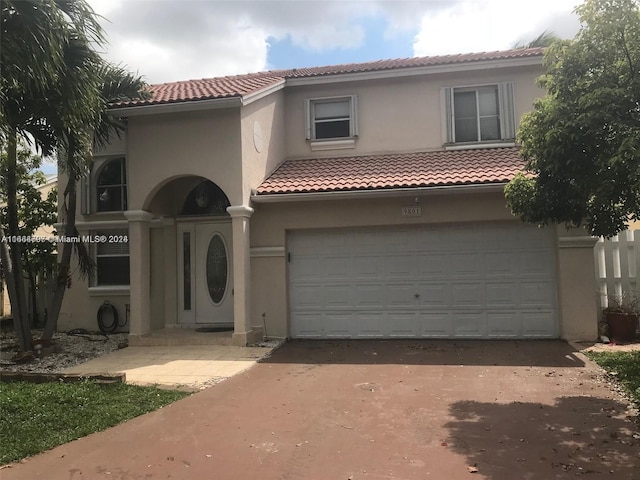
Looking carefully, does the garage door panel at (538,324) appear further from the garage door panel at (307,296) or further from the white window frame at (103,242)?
the white window frame at (103,242)

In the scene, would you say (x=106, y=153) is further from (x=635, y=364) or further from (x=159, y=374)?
(x=635, y=364)

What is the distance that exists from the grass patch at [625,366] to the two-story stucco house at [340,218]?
133 centimetres

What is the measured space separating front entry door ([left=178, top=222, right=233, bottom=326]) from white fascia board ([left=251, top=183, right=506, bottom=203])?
1.78m

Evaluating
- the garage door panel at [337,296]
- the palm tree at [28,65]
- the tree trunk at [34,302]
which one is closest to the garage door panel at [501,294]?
the garage door panel at [337,296]

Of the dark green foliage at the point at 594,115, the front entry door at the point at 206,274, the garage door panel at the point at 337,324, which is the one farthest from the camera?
the front entry door at the point at 206,274

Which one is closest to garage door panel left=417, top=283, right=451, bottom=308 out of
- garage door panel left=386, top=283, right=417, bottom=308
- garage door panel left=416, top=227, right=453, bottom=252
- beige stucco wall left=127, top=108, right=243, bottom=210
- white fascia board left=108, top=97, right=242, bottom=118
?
garage door panel left=386, top=283, right=417, bottom=308

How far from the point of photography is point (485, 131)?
12312 mm

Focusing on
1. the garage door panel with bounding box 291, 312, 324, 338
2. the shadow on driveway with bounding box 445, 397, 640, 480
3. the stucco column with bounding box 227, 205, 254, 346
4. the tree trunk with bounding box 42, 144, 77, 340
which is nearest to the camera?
the shadow on driveway with bounding box 445, 397, 640, 480

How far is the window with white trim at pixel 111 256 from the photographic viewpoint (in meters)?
12.6

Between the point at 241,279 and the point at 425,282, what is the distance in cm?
377

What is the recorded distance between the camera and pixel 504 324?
1031 cm

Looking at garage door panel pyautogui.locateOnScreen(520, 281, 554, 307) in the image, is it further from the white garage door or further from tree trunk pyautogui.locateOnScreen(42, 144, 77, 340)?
tree trunk pyautogui.locateOnScreen(42, 144, 77, 340)

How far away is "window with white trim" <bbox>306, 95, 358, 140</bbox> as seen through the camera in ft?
41.8

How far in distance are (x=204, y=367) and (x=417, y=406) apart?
385 cm
